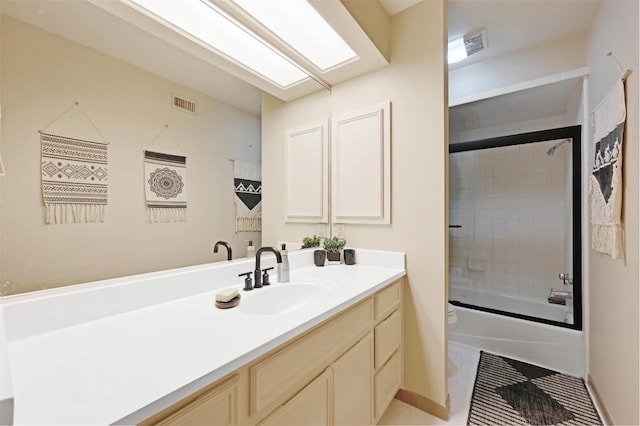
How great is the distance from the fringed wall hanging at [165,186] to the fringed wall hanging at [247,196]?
0.27 meters

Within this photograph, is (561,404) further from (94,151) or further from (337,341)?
(94,151)

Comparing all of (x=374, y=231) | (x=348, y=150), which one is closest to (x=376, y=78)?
(x=348, y=150)

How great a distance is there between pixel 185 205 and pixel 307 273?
789 millimetres

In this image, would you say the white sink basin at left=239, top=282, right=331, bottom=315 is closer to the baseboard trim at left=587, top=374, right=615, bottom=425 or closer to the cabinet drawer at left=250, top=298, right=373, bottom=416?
the cabinet drawer at left=250, top=298, right=373, bottom=416

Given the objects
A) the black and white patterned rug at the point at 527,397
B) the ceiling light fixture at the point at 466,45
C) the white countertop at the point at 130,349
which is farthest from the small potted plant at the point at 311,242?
the ceiling light fixture at the point at 466,45

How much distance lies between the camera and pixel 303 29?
1510 mm

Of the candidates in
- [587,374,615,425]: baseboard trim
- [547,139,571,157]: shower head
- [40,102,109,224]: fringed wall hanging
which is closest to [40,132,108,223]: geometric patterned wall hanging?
[40,102,109,224]: fringed wall hanging

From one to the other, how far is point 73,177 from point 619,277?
246 centimetres

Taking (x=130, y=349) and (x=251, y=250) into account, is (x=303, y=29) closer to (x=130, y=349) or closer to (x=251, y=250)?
(x=251, y=250)

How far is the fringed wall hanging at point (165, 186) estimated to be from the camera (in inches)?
40.6

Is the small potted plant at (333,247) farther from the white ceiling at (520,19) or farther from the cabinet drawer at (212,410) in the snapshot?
Answer: the white ceiling at (520,19)

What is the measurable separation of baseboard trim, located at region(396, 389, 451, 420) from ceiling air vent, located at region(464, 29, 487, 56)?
256 cm

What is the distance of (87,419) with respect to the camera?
443mm

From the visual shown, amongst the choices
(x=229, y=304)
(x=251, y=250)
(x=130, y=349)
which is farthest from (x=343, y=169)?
(x=130, y=349)
